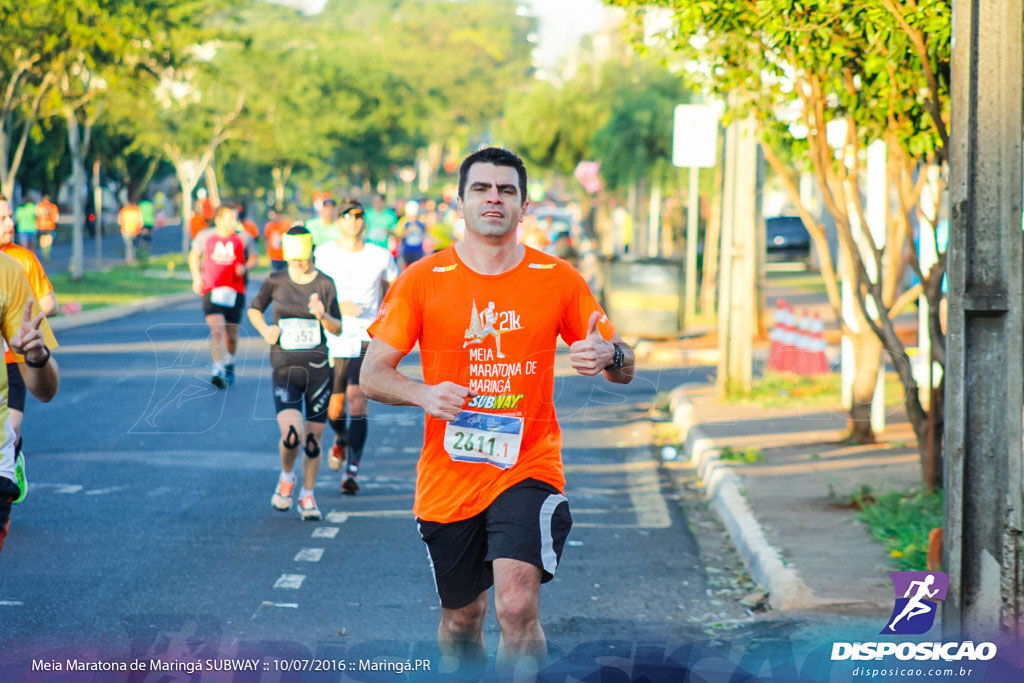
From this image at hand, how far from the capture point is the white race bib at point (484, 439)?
4.75 meters

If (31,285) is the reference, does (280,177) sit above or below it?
above

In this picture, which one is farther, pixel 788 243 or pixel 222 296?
pixel 788 243

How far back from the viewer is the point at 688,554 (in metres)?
8.48

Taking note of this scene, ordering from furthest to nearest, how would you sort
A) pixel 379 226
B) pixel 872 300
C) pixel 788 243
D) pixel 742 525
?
pixel 788 243
pixel 379 226
pixel 872 300
pixel 742 525

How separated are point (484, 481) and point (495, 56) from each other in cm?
14491

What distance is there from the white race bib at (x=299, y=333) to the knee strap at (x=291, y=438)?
578 millimetres

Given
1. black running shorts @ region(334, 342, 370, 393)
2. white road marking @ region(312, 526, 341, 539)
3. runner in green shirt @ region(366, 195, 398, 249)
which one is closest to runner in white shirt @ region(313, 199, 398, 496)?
black running shorts @ region(334, 342, 370, 393)

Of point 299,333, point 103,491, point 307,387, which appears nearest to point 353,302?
point 299,333

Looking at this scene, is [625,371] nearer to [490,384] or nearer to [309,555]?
[490,384]

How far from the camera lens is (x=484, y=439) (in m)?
4.78

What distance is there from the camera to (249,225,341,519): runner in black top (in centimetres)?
899

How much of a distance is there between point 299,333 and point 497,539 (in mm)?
4653

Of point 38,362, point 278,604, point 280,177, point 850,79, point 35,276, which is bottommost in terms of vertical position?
point 278,604

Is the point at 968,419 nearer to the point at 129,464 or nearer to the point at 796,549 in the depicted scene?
the point at 796,549
